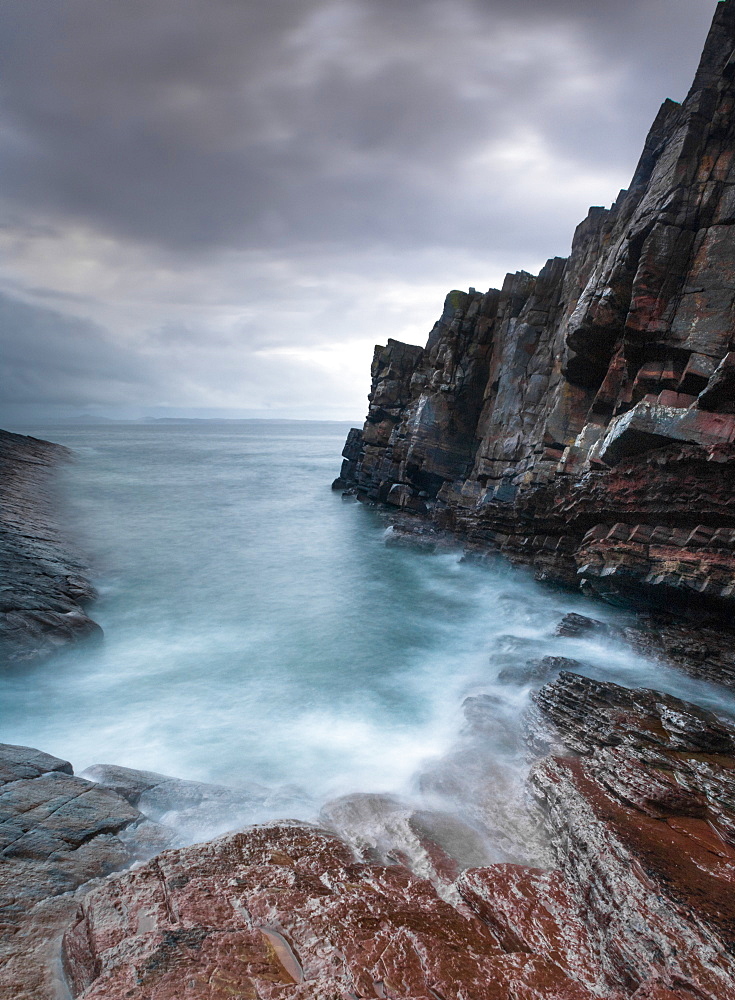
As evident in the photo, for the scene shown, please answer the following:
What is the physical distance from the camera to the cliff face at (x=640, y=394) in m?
11.9

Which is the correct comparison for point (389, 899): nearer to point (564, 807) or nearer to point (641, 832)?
point (564, 807)

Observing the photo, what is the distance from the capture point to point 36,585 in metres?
15.2

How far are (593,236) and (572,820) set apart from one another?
22.6 metres

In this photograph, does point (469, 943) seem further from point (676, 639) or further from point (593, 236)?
point (593, 236)

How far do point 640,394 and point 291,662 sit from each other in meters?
13.1

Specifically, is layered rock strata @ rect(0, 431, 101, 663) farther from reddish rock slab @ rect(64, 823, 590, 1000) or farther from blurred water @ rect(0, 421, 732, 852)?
reddish rock slab @ rect(64, 823, 590, 1000)

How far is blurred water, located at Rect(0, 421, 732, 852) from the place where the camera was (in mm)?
9734

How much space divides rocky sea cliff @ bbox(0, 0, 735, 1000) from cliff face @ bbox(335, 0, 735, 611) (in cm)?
7

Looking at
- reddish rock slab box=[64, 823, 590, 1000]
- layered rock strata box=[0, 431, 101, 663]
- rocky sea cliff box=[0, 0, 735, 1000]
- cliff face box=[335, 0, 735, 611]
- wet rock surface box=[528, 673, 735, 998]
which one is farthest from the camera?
layered rock strata box=[0, 431, 101, 663]

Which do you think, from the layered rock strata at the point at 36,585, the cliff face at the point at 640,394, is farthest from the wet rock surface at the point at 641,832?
the layered rock strata at the point at 36,585

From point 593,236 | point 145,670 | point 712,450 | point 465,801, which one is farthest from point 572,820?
point 593,236

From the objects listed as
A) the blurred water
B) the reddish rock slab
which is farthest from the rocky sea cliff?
the blurred water

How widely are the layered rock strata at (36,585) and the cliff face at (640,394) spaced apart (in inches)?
604

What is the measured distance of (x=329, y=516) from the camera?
35344 millimetres
